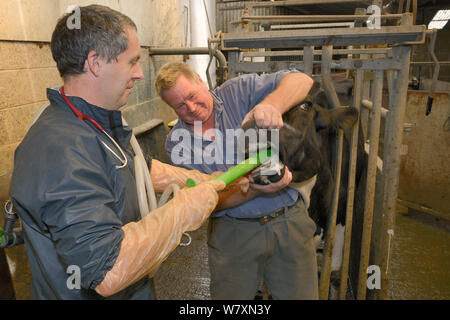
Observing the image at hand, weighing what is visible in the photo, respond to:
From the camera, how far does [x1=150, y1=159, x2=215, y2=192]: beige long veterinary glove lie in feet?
6.15

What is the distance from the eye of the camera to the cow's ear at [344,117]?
6.33ft

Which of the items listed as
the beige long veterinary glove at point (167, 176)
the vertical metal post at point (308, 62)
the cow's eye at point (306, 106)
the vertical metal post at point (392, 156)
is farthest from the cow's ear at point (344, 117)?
the beige long veterinary glove at point (167, 176)

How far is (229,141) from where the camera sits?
198 centimetres

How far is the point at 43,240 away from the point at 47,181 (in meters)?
0.31

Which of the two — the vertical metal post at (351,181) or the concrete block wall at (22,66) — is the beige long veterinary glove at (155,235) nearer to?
the vertical metal post at (351,181)

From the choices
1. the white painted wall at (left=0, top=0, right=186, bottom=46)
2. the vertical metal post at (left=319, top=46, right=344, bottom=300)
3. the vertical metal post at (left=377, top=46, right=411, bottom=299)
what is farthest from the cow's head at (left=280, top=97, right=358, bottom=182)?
the white painted wall at (left=0, top=0, right=186, bottom=46)

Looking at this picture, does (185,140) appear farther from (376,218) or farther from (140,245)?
(376,218)

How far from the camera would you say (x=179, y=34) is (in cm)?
661

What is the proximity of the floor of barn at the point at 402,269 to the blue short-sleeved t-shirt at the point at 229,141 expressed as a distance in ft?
4.17

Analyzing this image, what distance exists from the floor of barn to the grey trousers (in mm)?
1001

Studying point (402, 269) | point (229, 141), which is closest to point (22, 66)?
point (229, 141)

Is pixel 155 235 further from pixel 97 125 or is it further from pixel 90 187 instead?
pixel 97 125

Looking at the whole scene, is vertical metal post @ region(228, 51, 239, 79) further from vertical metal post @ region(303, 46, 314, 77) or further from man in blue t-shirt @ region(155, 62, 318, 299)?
vertical metal post @ region(303, 46, 314, 77)

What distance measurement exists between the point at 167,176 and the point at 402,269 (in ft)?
8.56
